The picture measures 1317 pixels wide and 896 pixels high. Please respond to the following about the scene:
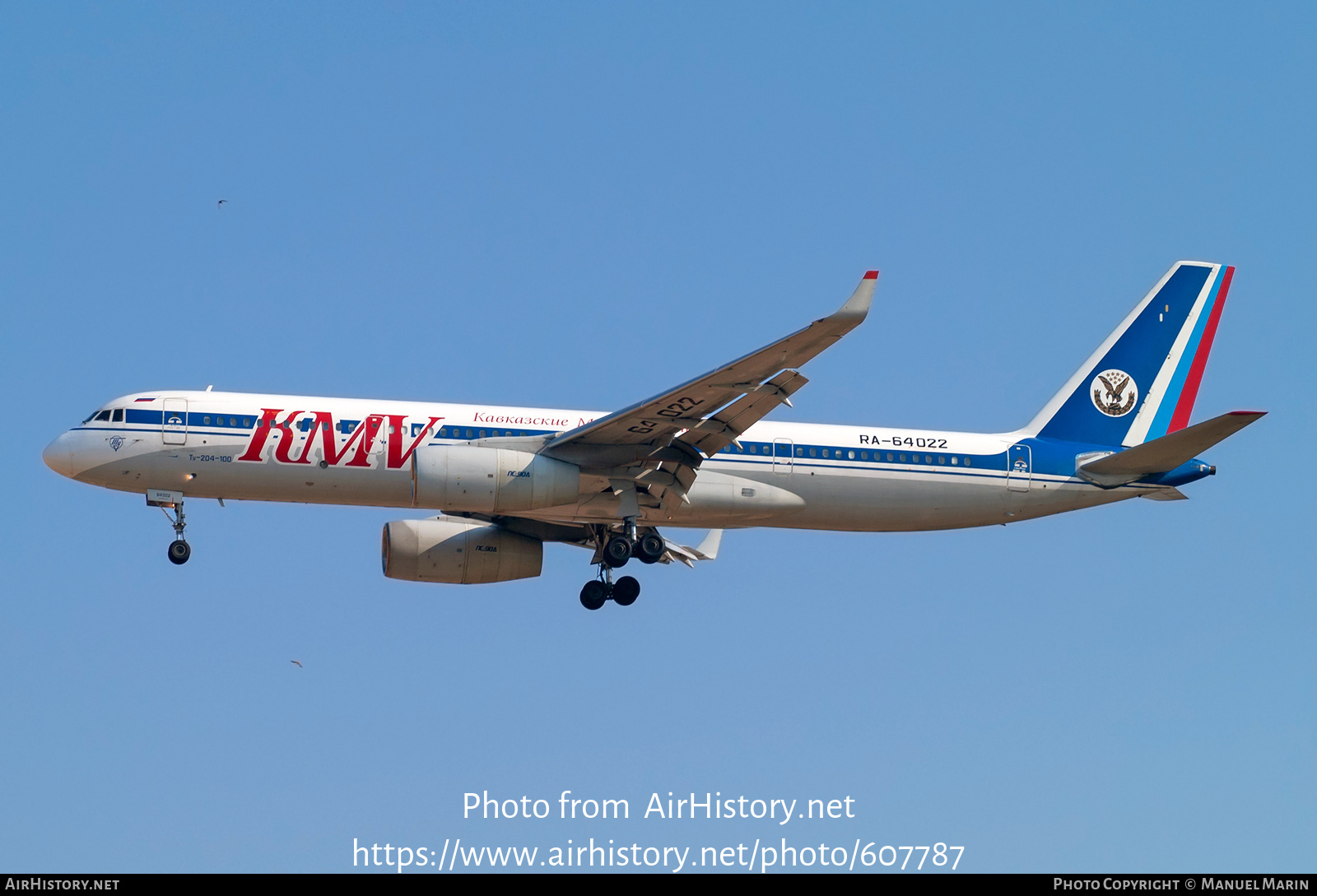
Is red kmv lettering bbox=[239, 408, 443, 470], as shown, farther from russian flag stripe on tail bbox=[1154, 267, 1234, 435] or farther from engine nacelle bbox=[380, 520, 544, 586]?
russian flag stripe on tail bbox=[1154, 267, 1234, 435]

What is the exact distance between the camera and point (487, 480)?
32219mm

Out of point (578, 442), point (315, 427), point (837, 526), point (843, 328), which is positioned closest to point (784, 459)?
point (837, 526)

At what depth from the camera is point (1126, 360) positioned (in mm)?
39406

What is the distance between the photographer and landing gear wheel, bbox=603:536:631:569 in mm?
35156

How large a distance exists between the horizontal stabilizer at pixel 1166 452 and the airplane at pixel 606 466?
0.16 feet

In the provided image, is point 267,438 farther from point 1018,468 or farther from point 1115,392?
point 1115,392

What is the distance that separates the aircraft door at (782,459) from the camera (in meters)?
34.9

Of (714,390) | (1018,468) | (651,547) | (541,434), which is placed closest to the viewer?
(714,390)

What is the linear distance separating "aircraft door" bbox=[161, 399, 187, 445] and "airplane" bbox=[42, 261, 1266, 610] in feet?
0.13

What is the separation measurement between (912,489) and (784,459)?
313cm

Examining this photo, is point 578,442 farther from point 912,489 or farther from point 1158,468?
point 1158,468

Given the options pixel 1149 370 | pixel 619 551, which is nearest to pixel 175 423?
pixel 619 551

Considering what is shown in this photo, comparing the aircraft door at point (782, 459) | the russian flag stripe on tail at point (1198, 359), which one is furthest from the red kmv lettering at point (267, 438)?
the russian flag stripe on tail at point (1198, 359)

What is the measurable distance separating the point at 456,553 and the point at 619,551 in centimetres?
470
